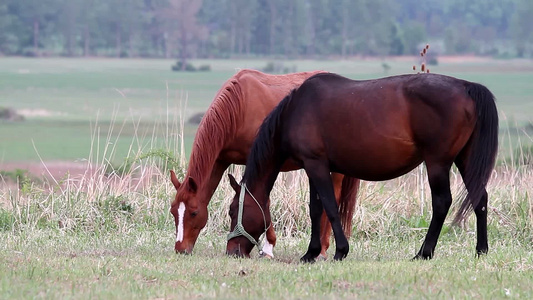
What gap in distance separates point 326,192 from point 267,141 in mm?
634

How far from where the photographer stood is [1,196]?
1030 cm

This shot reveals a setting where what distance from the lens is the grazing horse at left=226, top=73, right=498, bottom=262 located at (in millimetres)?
6879

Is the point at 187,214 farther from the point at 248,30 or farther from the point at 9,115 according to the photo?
the point at 248,30

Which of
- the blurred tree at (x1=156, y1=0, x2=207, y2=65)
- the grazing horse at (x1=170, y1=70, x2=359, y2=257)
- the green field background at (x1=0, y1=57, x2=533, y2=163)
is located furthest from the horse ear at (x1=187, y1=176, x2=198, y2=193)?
the blurred tree at (x1=156, y1=0, x2=207, y2=65)

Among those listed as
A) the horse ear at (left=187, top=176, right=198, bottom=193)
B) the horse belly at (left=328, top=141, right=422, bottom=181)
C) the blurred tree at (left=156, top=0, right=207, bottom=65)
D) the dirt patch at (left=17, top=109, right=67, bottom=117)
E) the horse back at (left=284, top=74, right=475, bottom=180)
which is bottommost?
the dirt patch at (left=17, top=109, right=67, bottom=117)

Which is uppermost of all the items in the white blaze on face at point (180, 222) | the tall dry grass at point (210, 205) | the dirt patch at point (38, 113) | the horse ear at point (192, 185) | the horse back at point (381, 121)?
the horse back at point (381, 121)

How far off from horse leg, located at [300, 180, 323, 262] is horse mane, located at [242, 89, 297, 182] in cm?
43

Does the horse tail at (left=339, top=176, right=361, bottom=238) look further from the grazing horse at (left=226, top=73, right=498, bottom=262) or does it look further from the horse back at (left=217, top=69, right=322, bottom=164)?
the horse back at (left=217, top=69, right=322, bottom=164)

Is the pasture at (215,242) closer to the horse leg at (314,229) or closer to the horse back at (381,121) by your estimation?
the horse leg at (314,229)

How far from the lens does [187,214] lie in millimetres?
7672

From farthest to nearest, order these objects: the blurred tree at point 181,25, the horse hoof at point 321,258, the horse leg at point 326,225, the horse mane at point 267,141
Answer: the blurred tree at point 181,25, the horse leg at point 326,225, the horse hoof at point 321,258, the horse mane at point 267,141

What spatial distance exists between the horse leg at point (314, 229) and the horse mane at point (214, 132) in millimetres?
975

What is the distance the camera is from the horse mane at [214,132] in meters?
7.82

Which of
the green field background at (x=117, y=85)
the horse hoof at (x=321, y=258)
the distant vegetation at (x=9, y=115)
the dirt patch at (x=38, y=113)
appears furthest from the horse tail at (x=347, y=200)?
the dirt patch at (x=38, y=113)
